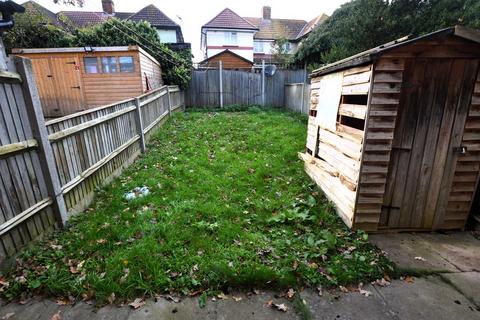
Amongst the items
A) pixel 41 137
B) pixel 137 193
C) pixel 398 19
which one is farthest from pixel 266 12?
pixel 41 137

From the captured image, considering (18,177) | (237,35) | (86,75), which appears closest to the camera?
(18,177)

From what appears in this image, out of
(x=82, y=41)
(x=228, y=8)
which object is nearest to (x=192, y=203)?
(x=82, y=41)

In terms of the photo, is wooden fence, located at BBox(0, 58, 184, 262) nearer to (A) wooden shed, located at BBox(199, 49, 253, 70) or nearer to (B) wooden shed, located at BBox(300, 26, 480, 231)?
(B) wooden shed, located at BBox(300, 26, 480, 231)

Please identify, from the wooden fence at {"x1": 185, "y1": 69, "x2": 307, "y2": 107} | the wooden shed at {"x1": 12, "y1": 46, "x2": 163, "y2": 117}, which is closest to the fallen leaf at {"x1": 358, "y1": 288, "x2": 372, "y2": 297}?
the wooden shed at {"x1": 12, "y1": 46, "x2": 163, "y2": 117}

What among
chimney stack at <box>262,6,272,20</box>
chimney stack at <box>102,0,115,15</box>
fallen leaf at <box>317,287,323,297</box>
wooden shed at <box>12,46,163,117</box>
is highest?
chimney stack at <box>262,6,272,20</box>

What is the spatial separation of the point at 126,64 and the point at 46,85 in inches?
145

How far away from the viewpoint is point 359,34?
8578 mm

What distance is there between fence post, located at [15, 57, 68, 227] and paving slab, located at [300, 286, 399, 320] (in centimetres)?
325

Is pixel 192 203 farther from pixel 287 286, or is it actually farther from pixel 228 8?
pixel 228 8

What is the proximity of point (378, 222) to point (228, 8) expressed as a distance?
32.4m

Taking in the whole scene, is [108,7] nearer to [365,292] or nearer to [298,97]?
[298,97]

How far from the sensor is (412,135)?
11.0 ft

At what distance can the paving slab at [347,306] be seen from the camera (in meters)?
2.33

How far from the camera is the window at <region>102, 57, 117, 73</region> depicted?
10.0 meters
